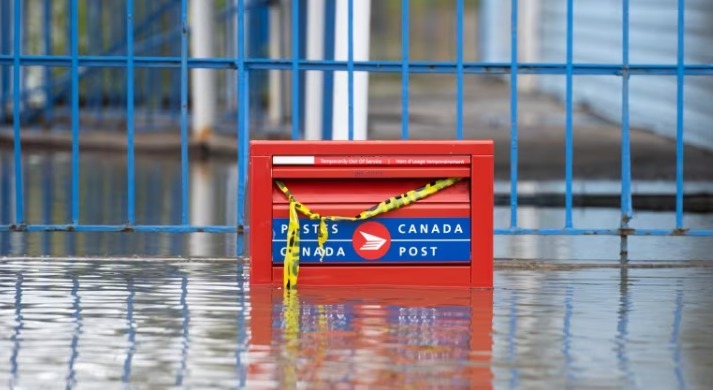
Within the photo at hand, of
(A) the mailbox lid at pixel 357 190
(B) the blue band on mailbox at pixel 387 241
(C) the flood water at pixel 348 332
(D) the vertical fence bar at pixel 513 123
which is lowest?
(C) the flood water at pixel 348 332

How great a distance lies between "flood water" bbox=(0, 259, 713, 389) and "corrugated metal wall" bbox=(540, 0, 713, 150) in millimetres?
13564

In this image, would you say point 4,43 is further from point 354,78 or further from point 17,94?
point 17,94

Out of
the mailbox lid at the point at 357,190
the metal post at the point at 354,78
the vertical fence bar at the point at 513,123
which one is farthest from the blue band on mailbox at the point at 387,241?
the metal post at the point at 354,78

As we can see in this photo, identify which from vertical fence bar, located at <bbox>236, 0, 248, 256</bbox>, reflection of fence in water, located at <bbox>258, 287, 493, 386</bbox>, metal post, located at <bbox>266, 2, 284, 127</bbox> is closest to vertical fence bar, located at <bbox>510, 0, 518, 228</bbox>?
reflection of fence in water, located at <bbox>258, 287, 493, 386</bbox>

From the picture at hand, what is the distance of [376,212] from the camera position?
10578mm

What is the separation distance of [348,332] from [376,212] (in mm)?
1731

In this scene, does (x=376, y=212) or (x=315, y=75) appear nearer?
(x=376, y=212)

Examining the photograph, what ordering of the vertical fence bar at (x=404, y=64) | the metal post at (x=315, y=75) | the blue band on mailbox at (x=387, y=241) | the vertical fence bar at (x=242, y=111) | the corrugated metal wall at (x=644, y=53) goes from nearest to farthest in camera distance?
1. the blue band on mailbox at (x=387, y=241)
2. the vertical fence bar at (x=404, y=64)
3. the vertical fence bar at (x=242, y=111)
4. the metal post at (x=315, y=75)
5. the corrugated metal wall at (x=644, y=53)

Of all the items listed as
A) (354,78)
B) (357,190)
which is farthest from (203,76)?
(357,190)

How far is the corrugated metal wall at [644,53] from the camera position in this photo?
25.0 m

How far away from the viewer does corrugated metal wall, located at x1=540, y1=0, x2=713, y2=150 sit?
2495 centimetres

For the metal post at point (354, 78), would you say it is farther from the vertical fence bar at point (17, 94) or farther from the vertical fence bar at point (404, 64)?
the vertical fence bar at point (17, 94)

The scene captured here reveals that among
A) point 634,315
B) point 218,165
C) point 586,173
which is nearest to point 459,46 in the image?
point 634,315

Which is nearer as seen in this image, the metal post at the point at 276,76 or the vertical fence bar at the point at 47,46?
the vertical fence bar at the point at 47,46
